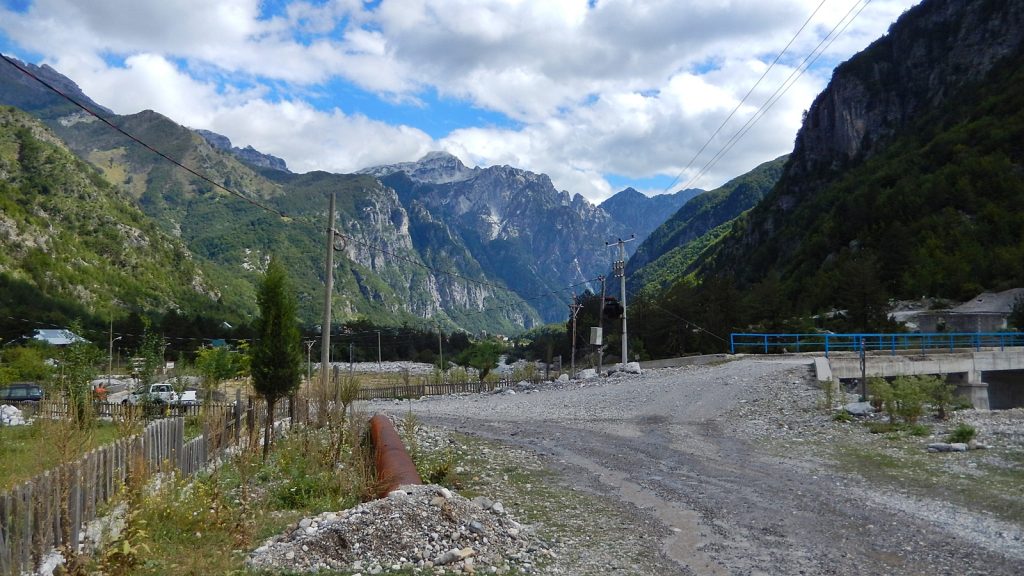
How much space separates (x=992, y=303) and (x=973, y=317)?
16.7 ft

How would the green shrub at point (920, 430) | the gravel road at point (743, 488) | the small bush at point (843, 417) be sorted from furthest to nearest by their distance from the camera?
1. the small bush at point (843, 417)
2. the green shrub at point (920, 430)
3. the gravel road at point (743, 488)

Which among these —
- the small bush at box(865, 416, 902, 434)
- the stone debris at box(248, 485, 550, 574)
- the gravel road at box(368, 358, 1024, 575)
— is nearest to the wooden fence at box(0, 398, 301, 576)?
the stone debris at box(248, 485, 550, 574)

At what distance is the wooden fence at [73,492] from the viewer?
18.2 feet

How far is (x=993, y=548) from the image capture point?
770cm

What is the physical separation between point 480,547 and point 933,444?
12.0m

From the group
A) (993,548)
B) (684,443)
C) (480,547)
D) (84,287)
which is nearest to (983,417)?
(684,443)

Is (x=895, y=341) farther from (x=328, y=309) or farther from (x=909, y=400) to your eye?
(x=328, y=309)

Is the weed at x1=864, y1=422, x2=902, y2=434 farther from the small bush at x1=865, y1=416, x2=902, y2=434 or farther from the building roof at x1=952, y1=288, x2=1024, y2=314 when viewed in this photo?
the building roof at x1=952, y1=288, x2=1024, y2=314

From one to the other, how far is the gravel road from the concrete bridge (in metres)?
1.86

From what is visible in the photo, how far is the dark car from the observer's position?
1182 inches

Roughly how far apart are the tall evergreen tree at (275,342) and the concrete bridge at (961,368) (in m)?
19.0

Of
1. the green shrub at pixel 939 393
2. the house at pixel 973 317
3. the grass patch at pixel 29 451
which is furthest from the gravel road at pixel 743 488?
the house at pixel 973 317

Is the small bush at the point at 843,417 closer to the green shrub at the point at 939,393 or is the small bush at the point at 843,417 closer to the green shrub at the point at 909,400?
the green shrub at the point at 909,400

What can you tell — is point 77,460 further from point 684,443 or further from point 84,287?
point 84,287
